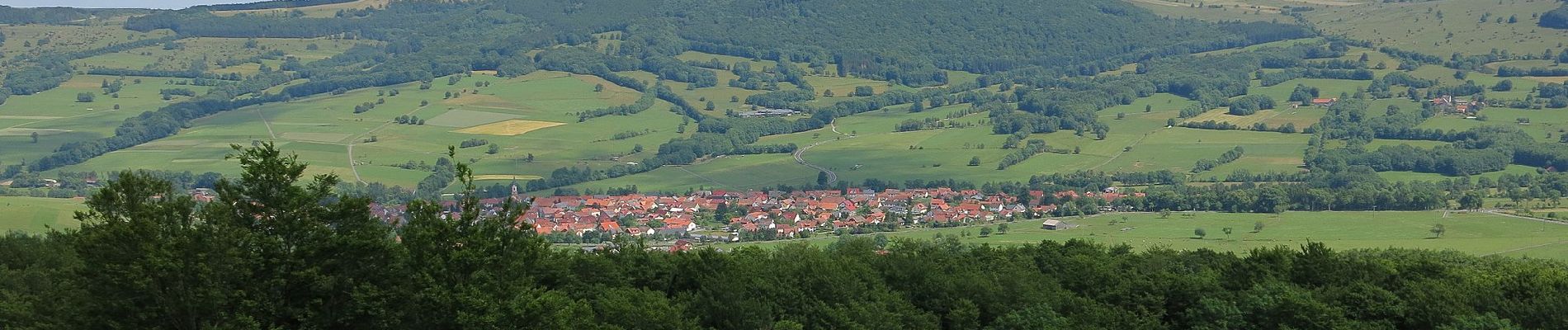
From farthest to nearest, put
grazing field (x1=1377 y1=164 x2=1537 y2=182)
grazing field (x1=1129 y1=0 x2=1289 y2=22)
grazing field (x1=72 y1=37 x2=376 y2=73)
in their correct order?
grazing field (x1=1129 y1=0 x2=1289 y2=22) < grazing field (x1=72 y1=37 x2=376 y2=73) < grazing field (x1=1377 y1=164 x2=1537 y2=182)

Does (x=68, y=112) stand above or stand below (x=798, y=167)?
above

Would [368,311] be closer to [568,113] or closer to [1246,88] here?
[568,113]

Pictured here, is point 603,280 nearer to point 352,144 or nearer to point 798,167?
point 798,167

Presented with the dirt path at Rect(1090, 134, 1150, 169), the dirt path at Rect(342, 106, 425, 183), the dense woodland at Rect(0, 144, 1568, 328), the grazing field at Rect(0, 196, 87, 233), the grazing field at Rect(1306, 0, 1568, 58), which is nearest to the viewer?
the dense woodland at Rect(0, 144, 1568, 328)

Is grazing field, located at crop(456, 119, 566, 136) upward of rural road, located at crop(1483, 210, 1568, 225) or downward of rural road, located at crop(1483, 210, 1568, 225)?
upward

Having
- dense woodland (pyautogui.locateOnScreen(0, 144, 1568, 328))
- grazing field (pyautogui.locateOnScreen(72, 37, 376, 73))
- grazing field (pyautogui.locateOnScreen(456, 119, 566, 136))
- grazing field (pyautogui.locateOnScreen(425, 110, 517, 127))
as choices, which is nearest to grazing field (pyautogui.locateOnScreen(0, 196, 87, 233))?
dense woodland (pyautogui.locateOnScreen(0, 144, 1568, 328))

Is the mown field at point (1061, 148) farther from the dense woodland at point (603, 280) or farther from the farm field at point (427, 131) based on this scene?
the dense woodland at point (603, 280)

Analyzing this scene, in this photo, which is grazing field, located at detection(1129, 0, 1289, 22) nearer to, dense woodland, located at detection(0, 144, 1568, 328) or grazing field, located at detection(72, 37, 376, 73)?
grazing field, located at detection(72, 37, 376, 73)

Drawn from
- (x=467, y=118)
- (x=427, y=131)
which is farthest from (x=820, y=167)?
(x=467, y=118)
